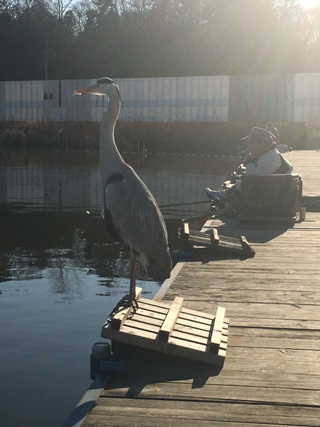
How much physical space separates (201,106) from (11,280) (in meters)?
45.5

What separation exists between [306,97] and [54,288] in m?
43.7

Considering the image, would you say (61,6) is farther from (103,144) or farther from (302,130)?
(103,144)

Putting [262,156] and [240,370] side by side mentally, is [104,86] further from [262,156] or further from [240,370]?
[262,156]

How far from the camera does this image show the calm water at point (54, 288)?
259 inches

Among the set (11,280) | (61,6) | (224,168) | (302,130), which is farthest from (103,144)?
(61,6)

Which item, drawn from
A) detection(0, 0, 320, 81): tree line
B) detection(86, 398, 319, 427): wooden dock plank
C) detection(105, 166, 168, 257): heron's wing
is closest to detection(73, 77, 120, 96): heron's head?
detection(105, 166, 168, 257): heron's wing

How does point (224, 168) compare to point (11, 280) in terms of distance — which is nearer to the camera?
point (11, 280)

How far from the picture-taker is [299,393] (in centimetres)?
437

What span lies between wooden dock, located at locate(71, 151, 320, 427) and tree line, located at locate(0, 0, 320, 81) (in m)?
56.3

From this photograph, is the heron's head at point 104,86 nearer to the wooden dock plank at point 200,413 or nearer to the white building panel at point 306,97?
the wooden dock plank at point 200,413

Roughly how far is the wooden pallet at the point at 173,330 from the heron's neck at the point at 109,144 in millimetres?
1117

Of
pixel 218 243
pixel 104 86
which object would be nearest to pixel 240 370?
pixel 104 86

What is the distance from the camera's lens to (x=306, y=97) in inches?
2030

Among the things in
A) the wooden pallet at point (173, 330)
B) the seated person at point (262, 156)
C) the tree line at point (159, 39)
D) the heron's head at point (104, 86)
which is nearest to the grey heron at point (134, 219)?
the wooden pallet at point (173, 330)
